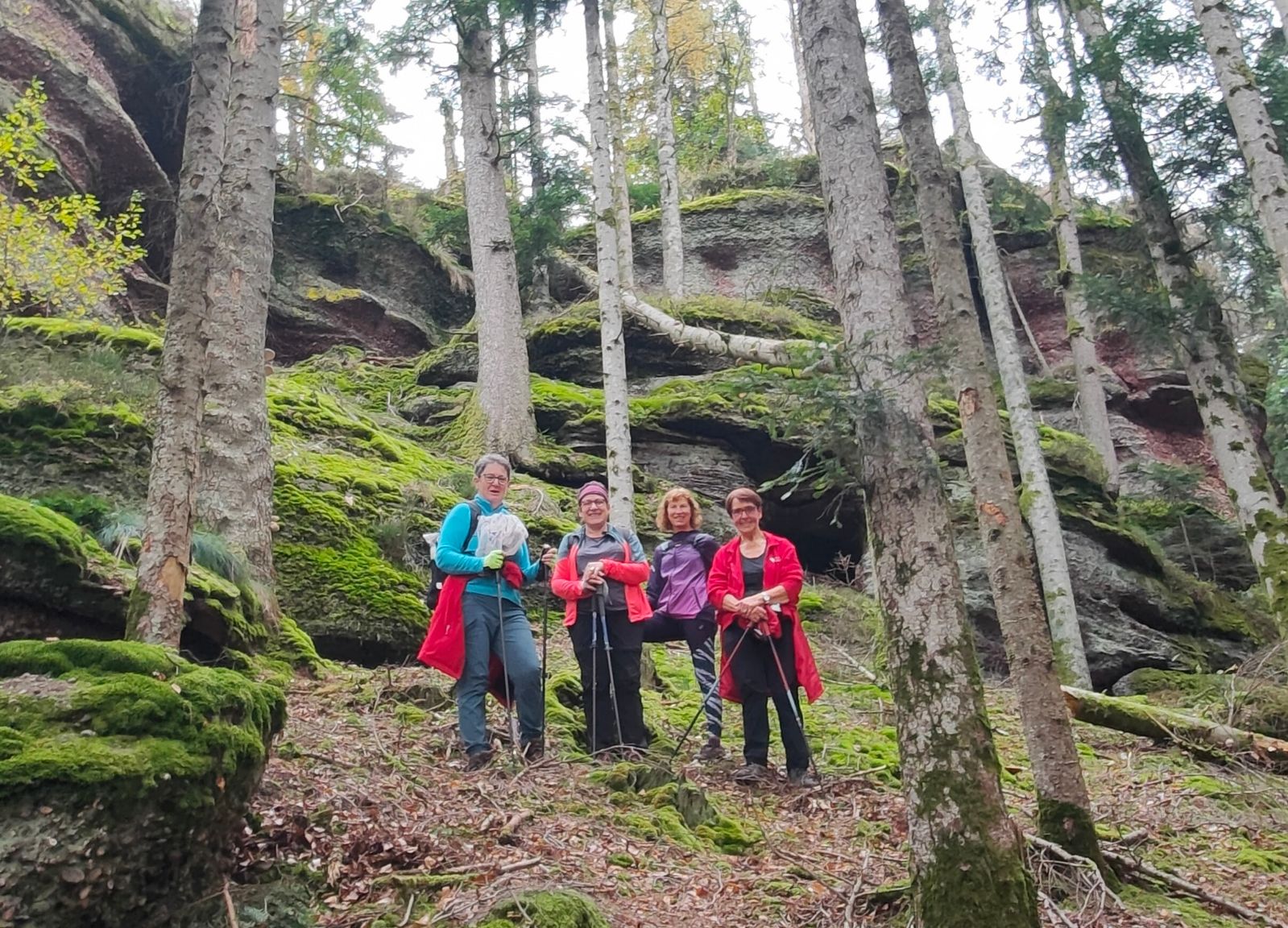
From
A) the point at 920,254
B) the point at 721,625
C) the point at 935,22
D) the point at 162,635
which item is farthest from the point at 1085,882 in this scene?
the point at 920,254

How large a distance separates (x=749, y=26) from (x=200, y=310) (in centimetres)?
2795

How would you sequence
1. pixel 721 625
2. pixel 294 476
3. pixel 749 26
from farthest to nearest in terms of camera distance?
pixel 749 26, pixel 294 476, pixel 721 625

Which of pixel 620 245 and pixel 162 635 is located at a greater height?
pixel 620 245

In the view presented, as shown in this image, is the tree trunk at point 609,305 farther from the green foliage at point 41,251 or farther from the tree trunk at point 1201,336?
the tree trunk at point 1201,336

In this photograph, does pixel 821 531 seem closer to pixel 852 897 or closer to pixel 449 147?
pixel 852 897

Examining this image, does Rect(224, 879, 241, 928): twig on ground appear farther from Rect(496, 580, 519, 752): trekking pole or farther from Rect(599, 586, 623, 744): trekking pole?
Rect(599, 586, 623, 744): trekking pole

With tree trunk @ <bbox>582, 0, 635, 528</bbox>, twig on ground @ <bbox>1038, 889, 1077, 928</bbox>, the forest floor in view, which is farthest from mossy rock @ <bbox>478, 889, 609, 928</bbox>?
tree trunk @ <bbox>582, 0, 635, 528</bbox>

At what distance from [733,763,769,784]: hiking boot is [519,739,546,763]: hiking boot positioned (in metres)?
1.35

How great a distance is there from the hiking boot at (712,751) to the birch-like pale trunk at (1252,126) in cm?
733

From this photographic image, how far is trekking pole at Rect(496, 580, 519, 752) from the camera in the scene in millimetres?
5671

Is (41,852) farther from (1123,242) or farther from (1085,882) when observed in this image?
(1123,242)

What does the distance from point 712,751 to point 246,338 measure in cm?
525

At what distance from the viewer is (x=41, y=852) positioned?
2.44 meters

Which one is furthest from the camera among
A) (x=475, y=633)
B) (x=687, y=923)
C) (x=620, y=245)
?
(x=620, y=245)
